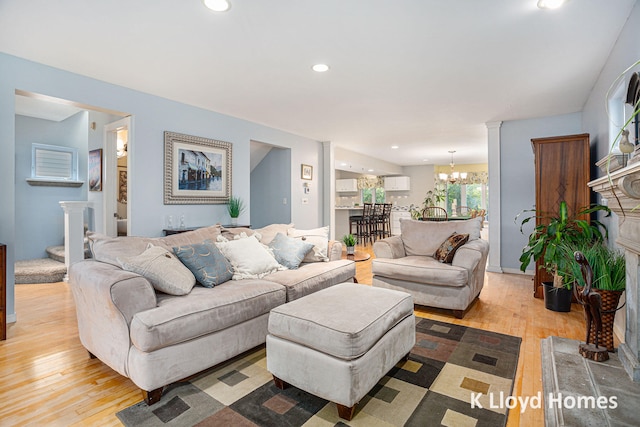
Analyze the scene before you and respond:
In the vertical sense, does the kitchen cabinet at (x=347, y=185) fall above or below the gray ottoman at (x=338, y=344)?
above

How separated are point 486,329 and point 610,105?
2411mm

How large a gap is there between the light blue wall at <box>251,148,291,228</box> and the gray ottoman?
411cm

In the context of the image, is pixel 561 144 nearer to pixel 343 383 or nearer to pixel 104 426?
pixel 343 383

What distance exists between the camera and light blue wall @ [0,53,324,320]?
9.50 feet

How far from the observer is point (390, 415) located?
1.65 meters

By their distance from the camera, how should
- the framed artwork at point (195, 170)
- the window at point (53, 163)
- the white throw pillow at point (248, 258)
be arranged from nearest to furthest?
the white throw pillow at point (248, 258)
the framed artwork at point (195, 170)
the window at point (53, 163)

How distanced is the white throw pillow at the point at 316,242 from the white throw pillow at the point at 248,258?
1.47 feet

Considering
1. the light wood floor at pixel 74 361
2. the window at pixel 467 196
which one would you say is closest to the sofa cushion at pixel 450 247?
the light wood floor at pixel 74 361

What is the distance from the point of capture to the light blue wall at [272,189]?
605 centimetres

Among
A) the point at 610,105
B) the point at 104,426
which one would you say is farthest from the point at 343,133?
the point at 104,426

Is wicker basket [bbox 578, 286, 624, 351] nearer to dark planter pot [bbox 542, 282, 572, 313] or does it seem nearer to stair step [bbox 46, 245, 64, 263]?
dark planter pot [bbox 542, 282, 572, 313]

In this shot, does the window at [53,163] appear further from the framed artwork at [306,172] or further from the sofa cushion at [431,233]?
the sofa cushion at [431,233]

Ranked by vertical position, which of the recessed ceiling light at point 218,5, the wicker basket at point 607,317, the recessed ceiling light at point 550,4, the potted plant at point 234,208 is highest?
the recessed ceiling light at point 218,5

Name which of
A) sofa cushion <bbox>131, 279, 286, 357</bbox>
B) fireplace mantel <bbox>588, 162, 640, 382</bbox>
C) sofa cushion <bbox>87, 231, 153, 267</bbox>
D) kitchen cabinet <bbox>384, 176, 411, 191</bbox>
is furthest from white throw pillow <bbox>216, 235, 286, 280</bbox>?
kitchen cabinet <bbox>384, 176, 411, 191</bbox>
